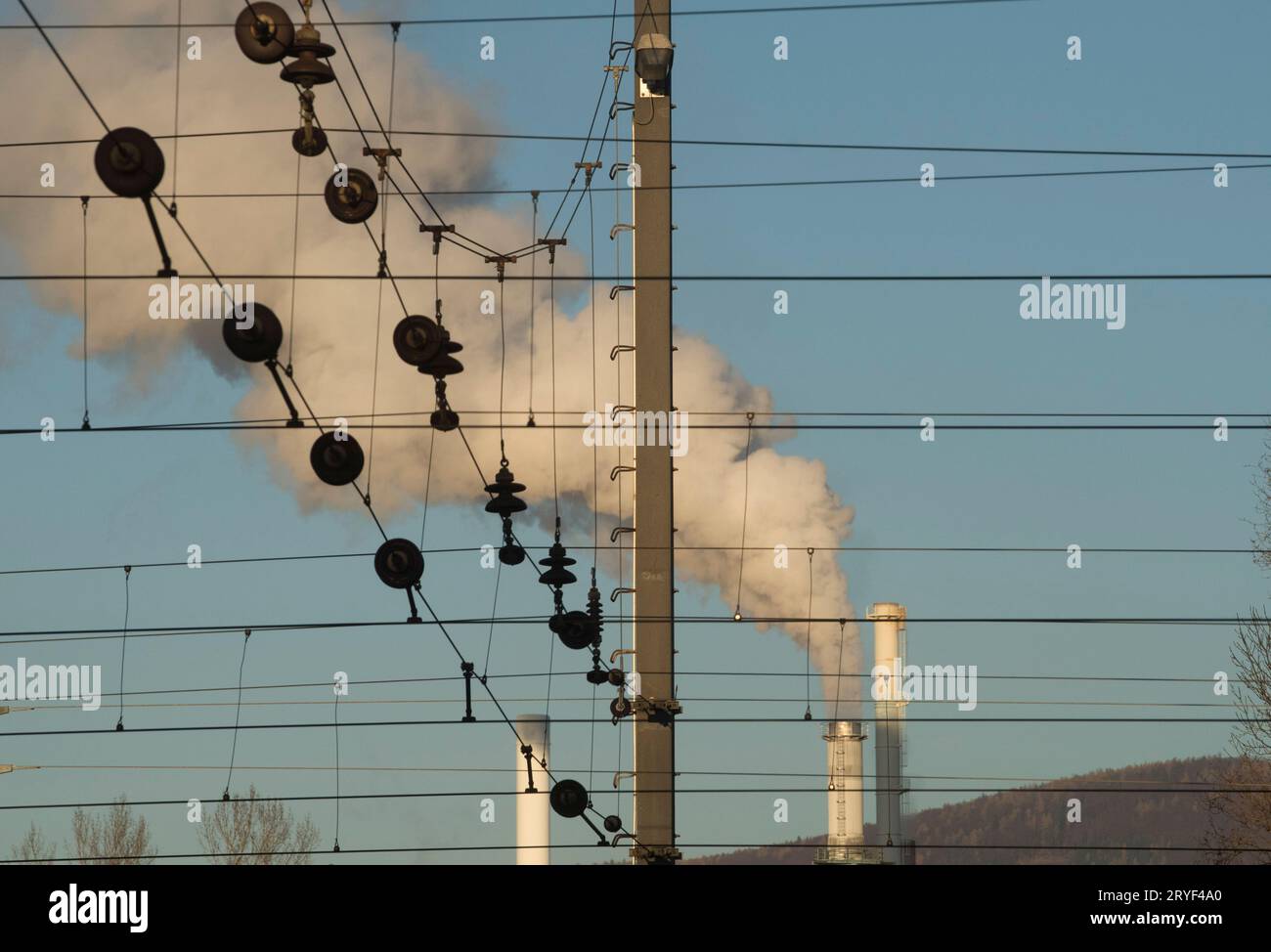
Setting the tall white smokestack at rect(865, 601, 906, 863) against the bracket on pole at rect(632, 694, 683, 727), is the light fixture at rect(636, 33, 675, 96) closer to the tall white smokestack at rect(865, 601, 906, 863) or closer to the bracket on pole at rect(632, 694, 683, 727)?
the bracket on pole at rect(632, 694, 683, 727)

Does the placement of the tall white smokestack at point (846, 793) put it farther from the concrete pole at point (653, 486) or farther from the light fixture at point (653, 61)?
the light fixture at point (653, 61)

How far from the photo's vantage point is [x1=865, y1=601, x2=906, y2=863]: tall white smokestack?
56375mm

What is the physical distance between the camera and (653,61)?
1941 centimetres

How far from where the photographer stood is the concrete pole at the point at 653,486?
1933 cm

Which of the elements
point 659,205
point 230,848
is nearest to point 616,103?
point 659,205

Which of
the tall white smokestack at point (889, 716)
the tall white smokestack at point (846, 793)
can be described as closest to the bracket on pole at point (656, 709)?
the tall white smokestack at point (846, 793)

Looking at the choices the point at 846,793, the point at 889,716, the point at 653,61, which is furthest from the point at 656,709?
the point at 889,716

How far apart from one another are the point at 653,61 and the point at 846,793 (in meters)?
38.0

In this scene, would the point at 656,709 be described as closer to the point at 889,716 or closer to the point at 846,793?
the point at 846,793

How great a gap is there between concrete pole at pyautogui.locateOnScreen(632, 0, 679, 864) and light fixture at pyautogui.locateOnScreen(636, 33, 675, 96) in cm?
18

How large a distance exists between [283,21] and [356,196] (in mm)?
2954

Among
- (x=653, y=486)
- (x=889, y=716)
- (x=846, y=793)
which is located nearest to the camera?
(x=653, y=486)
